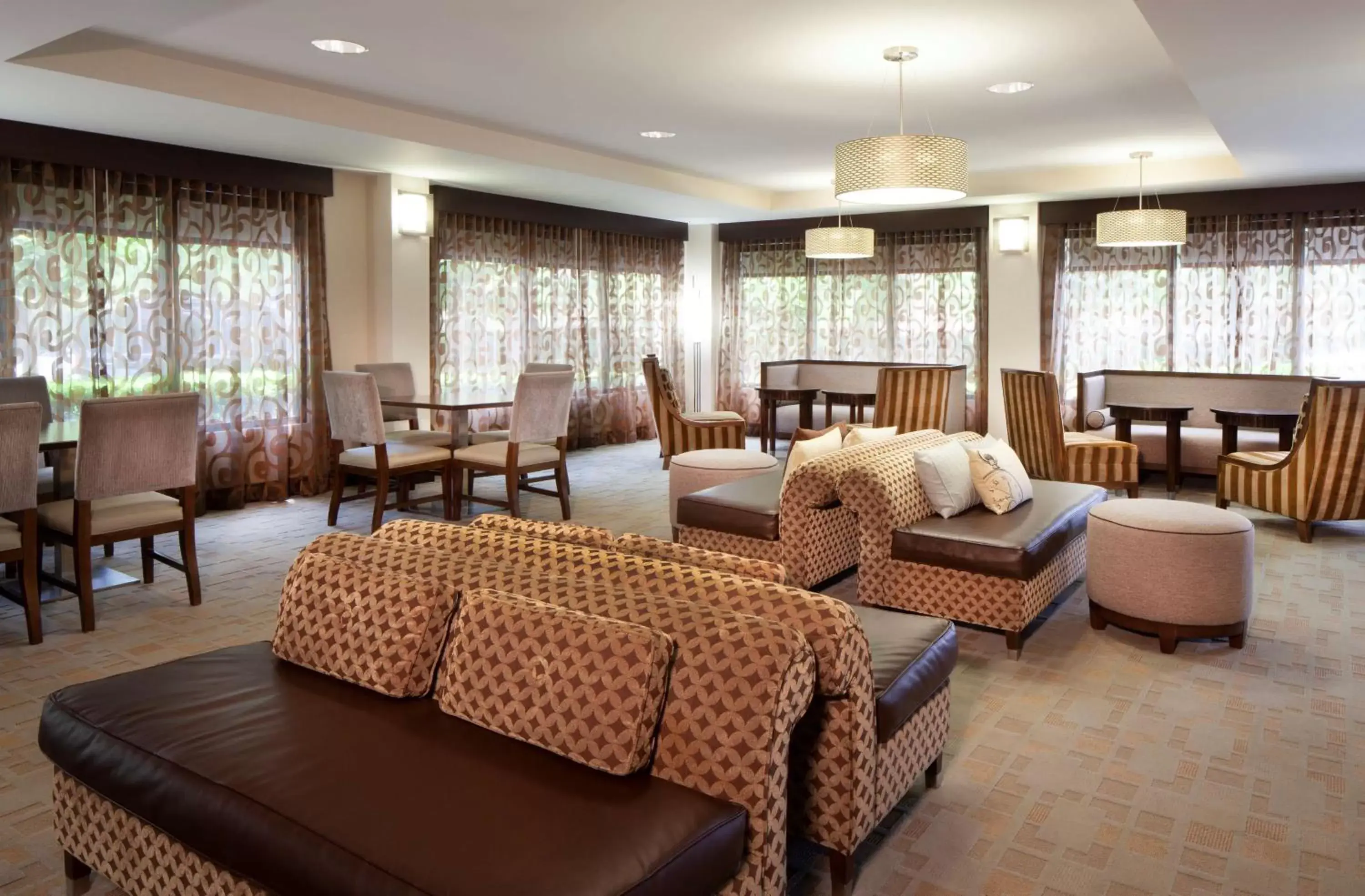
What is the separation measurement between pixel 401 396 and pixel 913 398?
12.2 ft

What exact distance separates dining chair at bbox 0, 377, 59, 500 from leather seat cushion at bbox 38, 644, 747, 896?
304 cm

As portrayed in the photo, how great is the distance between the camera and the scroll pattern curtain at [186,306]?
5438mm

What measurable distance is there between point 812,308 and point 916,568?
665 centimetres

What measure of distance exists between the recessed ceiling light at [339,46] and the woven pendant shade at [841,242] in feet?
14.3

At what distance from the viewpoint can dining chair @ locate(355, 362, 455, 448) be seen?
640 centimetres

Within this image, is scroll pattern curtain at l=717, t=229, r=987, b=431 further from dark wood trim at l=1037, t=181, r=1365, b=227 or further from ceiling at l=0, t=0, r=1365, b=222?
ceiling at l=0, t=0, r=1365, b=222

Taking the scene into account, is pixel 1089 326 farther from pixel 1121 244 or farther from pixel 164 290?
pixel 164 290

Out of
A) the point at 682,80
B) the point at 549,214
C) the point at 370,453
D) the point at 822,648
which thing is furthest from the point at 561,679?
the point at 549,214

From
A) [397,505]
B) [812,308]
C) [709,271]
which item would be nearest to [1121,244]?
[812,308]

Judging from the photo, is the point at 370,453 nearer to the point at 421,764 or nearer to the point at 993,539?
the point at 993,539

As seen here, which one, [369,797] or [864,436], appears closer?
[369,797]

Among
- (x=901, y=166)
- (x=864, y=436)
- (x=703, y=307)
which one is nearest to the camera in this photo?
(x=901, y=166)

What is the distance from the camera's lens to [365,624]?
2.14 m

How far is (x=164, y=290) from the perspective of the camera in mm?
5961
